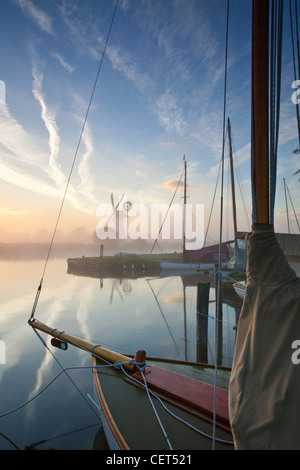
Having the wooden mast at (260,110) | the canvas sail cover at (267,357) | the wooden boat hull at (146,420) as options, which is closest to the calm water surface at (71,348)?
the wooden boat hull at (146,420)

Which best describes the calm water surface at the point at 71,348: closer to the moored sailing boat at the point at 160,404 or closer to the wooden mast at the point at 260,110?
the moored sailing boat at the point at 160,404

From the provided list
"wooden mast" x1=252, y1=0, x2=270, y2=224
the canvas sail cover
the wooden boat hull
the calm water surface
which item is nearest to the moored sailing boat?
the wooden boat hull

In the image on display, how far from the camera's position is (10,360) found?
8664mm

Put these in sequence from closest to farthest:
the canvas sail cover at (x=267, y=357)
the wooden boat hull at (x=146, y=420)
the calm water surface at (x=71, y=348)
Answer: the canvas sail cover at (x=267, y=357)
the wooden boat hull at (x=146, y=420)
the calm water surface at (x=71, y=348)

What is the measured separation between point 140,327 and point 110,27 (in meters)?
12.3

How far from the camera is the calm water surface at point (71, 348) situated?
16.7ft

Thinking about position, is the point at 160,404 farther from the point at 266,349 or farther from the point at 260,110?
the point at 260,110

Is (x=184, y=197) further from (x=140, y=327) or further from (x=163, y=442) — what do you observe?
(x=163, y=442)

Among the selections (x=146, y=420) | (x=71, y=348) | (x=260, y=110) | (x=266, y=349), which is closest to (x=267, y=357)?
(x=266, y=349)

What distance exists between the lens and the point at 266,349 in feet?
7.45

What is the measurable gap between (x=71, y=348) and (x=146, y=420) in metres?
7.37

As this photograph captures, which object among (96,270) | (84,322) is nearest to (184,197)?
(96,270)

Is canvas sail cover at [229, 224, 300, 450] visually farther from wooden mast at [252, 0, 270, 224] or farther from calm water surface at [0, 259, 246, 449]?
calm water surface at [0, 259, 246, 449]

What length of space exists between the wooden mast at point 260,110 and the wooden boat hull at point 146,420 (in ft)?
9.30
